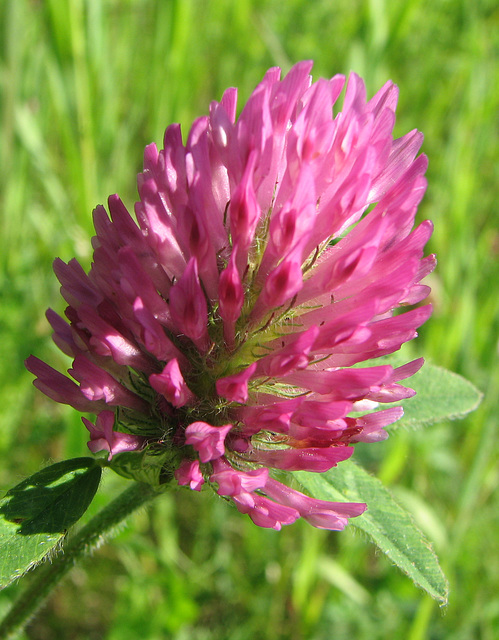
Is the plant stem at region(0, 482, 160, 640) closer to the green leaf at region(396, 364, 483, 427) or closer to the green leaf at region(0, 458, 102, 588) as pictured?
the green leaf at region(0, 458, 102, 588)

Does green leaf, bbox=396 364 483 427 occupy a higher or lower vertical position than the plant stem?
lower

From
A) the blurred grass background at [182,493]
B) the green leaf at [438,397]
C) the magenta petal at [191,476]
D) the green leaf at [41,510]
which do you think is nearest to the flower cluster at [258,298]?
the magenta petal at [191,476]

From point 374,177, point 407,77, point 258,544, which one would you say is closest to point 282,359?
point 374,177

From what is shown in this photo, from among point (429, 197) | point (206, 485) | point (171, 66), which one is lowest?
point (429, 197)

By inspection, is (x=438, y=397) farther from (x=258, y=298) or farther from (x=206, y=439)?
(x=206, y=439)

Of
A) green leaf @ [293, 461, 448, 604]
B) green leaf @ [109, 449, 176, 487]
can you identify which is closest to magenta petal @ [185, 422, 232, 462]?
green leaf @ [109, 449, 176, 487]

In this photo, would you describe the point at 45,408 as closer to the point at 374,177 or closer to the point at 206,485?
the point at 206,485
